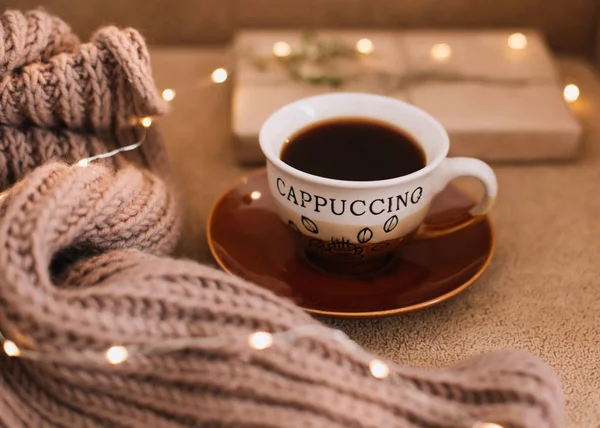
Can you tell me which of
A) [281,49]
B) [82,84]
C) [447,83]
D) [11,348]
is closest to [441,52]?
[447,83]

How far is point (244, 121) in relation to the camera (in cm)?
63

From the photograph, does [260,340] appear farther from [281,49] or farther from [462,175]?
[281,49]

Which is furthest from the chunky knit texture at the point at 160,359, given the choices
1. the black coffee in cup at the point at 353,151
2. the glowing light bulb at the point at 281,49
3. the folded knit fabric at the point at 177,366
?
the glowing light bulb at the point at 281,49

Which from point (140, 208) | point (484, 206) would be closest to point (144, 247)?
point (140, 208)

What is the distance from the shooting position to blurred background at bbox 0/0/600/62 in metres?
0.80

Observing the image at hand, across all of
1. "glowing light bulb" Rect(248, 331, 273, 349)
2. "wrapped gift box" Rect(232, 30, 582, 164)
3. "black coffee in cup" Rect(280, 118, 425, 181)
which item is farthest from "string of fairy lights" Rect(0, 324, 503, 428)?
"wrapped gift box" Rect(232, 30, 582, 164)

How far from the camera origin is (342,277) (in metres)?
0.50

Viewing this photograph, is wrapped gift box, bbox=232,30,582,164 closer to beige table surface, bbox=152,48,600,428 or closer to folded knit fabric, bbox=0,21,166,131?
beige table surface, bbox=152,48,600,428

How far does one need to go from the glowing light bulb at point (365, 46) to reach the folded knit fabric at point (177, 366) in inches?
16.4

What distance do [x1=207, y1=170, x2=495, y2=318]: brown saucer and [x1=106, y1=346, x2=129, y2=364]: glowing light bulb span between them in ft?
0.44

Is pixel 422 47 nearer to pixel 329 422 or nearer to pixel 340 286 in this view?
pixel 340 286

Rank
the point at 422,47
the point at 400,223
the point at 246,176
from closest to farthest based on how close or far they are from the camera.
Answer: the point at 400,223, the point at 246,176, the point at 422,47

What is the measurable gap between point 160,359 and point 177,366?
1 centimetres

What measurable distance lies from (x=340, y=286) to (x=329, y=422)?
0.14 metres
